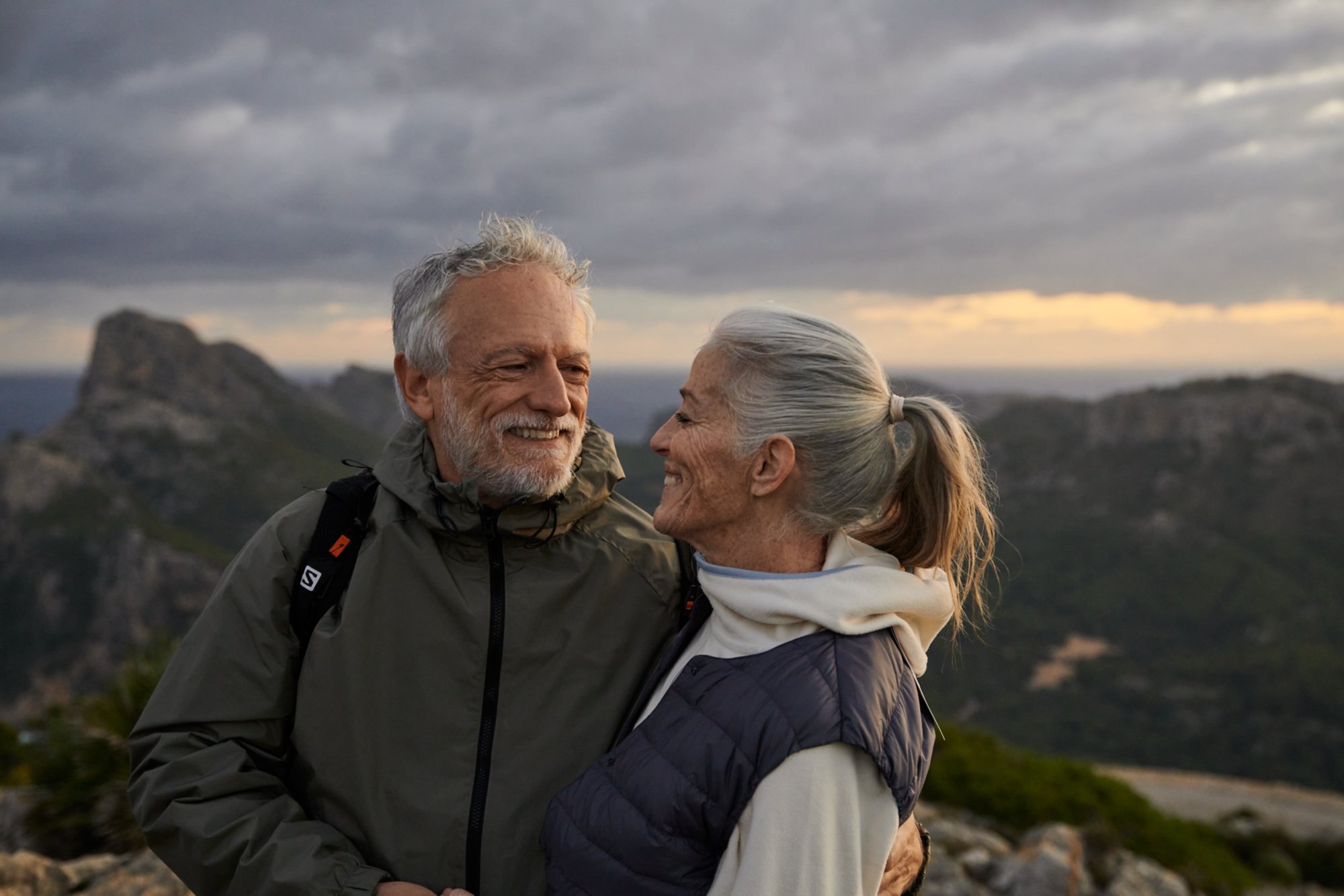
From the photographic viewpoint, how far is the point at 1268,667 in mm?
52438

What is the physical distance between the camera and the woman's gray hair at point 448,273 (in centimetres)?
286

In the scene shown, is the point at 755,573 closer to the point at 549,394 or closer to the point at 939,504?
the point at 939,504

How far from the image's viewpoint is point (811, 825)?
73.1 inches

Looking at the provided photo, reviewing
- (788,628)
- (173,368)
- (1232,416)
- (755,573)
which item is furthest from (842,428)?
(173,368)

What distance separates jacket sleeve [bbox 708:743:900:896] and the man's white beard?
3.98 feet

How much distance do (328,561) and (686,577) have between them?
113 centimetres

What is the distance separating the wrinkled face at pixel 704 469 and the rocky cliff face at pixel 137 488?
45.6 m

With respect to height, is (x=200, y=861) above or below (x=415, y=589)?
below

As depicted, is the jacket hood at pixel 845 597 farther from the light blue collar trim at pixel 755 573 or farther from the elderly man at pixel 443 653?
the elderly man at pixel 443 653

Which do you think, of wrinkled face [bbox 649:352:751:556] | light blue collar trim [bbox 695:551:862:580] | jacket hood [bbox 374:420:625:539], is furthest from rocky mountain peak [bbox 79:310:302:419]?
light blue collar trim [bbox 695:551:862:580]

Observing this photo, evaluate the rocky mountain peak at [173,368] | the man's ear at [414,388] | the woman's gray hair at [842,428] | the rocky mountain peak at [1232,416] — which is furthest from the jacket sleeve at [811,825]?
the rocky mountain peak at [173,368]

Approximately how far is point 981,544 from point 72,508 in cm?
6904

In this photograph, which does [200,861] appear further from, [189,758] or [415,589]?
[415,589]

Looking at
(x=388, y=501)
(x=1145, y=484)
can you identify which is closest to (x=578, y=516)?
(x=388, y=501)
